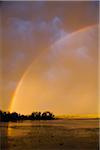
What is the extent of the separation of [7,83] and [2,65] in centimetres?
20

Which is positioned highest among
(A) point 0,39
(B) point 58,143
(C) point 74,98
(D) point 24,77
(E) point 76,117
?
(A) point 0,39

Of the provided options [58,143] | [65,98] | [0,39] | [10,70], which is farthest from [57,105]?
[0,39]

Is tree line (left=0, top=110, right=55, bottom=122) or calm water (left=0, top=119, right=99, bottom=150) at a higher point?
tree line (left=0, top=110, right=55, bottom=122)

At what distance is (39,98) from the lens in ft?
10.2

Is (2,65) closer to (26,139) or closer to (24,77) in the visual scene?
(24,77)

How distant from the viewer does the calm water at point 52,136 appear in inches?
112

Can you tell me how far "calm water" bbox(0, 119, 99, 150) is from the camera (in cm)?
286

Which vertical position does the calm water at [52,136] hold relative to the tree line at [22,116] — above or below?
below

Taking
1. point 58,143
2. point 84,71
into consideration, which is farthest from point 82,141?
point 84,71

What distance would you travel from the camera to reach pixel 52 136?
2.88 meters

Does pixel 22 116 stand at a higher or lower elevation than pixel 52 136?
higher

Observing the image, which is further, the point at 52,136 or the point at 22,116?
the point at 22,116

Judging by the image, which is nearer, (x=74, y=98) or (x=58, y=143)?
(x=58, y=143)

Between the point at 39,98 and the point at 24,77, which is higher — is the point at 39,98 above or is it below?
below
